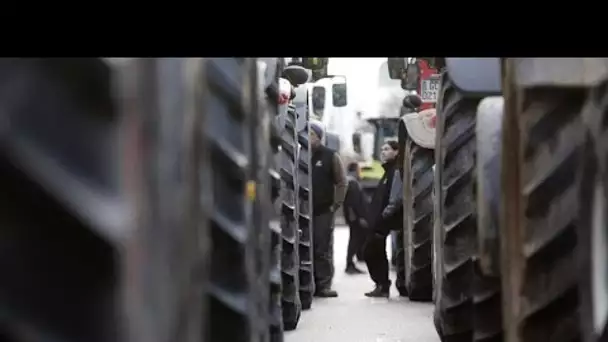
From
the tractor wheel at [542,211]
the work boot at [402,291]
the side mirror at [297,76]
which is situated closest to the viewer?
the tractor wheel at [542,211]

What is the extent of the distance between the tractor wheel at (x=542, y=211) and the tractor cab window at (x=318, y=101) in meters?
2.97

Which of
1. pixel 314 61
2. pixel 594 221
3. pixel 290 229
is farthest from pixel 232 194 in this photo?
pixel 290 229

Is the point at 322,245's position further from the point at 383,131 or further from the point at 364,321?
the point at 383,131

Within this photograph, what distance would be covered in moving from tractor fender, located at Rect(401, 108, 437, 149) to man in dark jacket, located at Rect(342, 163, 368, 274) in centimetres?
A: 145

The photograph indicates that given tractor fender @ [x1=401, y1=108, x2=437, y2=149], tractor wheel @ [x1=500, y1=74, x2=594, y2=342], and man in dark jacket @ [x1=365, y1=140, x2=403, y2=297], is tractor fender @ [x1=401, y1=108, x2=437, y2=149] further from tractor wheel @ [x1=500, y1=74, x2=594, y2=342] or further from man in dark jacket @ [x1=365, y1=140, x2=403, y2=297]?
tractor wheel @ [x1=500, y1=74, x2=594, y2=342]

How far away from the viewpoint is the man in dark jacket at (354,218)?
5910 mm

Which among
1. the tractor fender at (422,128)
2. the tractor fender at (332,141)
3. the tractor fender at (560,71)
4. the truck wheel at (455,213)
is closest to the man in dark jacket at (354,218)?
the tractor fender at (332,141)

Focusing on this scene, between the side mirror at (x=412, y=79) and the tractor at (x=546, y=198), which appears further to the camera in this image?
the side mirror at (x=412, y=79)

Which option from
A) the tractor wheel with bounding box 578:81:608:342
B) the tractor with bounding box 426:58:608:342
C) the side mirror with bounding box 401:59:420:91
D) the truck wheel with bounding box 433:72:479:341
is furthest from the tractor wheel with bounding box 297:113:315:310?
the tractor wheel with bounding box 578:81:608:342

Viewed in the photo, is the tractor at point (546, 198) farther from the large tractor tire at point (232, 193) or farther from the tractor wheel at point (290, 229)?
the tractor wheel at point (290, 229)
